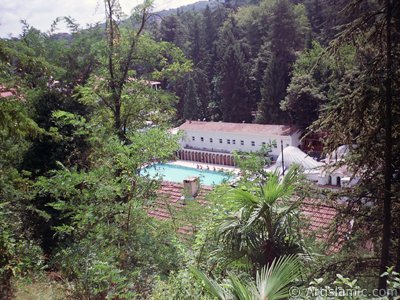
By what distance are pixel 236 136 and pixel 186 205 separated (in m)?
22.6

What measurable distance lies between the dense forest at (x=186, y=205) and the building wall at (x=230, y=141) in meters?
18.3

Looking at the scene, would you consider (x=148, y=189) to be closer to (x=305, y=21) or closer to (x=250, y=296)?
(x=250, y=296)

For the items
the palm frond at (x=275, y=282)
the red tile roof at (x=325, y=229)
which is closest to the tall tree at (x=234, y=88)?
the red tile roof at (x=325, y=229)

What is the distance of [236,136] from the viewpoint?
94.8 ft

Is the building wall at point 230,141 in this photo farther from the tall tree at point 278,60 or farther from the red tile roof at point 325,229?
the red tile roof at point 325,229

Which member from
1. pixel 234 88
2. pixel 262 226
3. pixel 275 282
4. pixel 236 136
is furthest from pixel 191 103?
pixel 275 282

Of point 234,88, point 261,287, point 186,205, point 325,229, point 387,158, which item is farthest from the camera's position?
point 234,88

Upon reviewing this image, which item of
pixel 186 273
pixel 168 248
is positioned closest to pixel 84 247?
pixel 168 248

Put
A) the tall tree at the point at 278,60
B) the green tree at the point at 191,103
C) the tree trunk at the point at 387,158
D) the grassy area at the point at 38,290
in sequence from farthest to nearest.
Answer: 1. the green tree at the point at 191,103
2. the tall tree at the point at 278,60
3. the grassy area at the point at 38,290
4. the tree trunk at the point at 387,158

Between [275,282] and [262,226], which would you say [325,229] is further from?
[275,282]

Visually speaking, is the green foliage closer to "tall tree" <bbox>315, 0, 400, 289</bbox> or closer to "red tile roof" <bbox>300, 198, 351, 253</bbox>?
"tall tree" <bbox>315, 0, 400, 289</bbox>

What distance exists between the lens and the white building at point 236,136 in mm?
27562

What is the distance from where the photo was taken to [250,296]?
2396mm

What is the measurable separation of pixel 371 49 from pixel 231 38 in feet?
112
